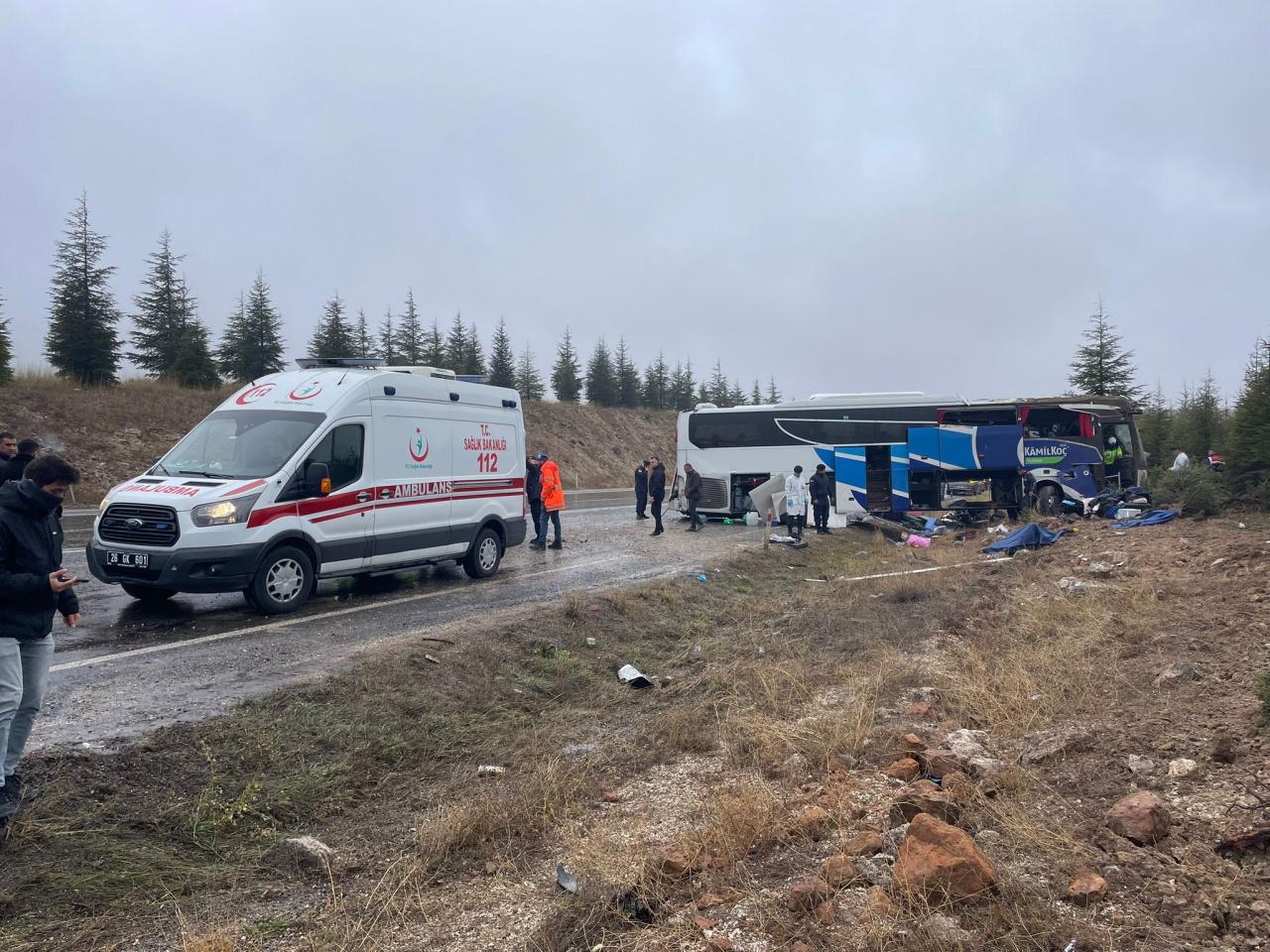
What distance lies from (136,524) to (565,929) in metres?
6.77

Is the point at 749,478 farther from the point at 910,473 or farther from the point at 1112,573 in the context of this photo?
the point at 1112,573

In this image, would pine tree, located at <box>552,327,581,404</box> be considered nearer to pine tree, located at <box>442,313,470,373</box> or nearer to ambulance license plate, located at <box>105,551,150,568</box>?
pine tree, located at <box>442,313,470,373</box>

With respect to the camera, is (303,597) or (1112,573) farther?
(1112,573)

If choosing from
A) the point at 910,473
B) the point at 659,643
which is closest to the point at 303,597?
the point at 659,643

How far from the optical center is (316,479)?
9094 mm

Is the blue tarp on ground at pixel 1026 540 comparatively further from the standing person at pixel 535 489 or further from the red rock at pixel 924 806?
the red rock at pixel 924 806

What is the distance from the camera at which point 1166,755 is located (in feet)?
15.0

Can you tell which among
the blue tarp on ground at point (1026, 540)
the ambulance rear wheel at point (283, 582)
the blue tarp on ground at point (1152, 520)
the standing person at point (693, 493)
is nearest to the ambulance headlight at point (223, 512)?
the ambulance rear wheel at point (283, 582)

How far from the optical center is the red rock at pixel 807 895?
345cm

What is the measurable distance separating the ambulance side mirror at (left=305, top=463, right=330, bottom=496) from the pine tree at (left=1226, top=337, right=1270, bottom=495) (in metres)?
18.3

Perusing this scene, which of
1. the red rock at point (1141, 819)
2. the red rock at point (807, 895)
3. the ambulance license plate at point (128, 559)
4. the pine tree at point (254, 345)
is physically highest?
the pine tree at point (254, 345)

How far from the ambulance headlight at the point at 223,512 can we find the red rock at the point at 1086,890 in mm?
7811

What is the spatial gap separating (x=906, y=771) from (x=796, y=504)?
542 inches

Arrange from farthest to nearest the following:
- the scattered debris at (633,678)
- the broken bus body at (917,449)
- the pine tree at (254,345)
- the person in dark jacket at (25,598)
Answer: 1. the pine tree at (254,345)
2. the broken bus body at (917,449)
3. the scattered debris at (633,678)
4. the person in dark jacket at (25,598)
